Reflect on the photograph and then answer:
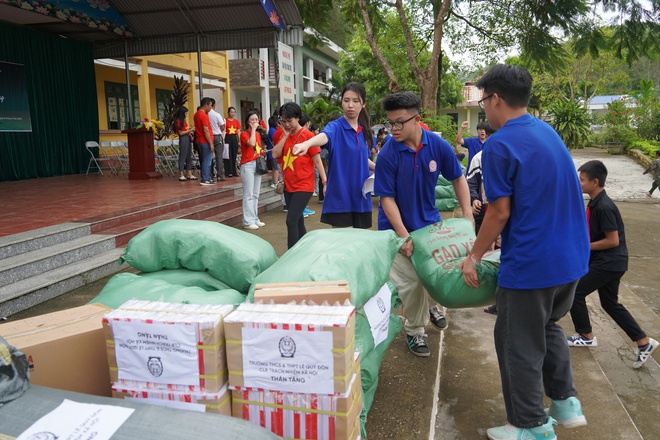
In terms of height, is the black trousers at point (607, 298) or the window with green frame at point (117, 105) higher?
the window with green frame at point (117, 105)

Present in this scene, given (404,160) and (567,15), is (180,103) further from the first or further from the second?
(404,160)

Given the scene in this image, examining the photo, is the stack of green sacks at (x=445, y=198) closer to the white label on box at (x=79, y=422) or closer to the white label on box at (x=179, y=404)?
the white label on box at (x=179, y=404)

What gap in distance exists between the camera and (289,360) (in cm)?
158

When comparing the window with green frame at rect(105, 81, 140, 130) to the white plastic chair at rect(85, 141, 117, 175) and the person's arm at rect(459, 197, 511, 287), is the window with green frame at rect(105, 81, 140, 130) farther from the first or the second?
the person's arm at rect(459, 197, 511, 287)

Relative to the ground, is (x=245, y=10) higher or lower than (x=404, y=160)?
higher

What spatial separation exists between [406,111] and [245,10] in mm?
8864

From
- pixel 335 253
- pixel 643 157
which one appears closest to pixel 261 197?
pixel 335 253

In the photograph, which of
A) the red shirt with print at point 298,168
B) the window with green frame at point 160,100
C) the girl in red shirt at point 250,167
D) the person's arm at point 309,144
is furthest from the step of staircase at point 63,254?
the window with green frame at point 160,100

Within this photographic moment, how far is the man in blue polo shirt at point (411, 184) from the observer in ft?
9.76

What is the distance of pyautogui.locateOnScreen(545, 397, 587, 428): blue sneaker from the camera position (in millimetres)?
2256

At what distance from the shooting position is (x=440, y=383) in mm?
2840

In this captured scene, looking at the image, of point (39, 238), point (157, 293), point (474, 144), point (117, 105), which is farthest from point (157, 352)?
point (117, 105)

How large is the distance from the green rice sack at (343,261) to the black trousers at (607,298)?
4.28 feet

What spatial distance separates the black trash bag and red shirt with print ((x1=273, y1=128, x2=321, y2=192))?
3.49m
